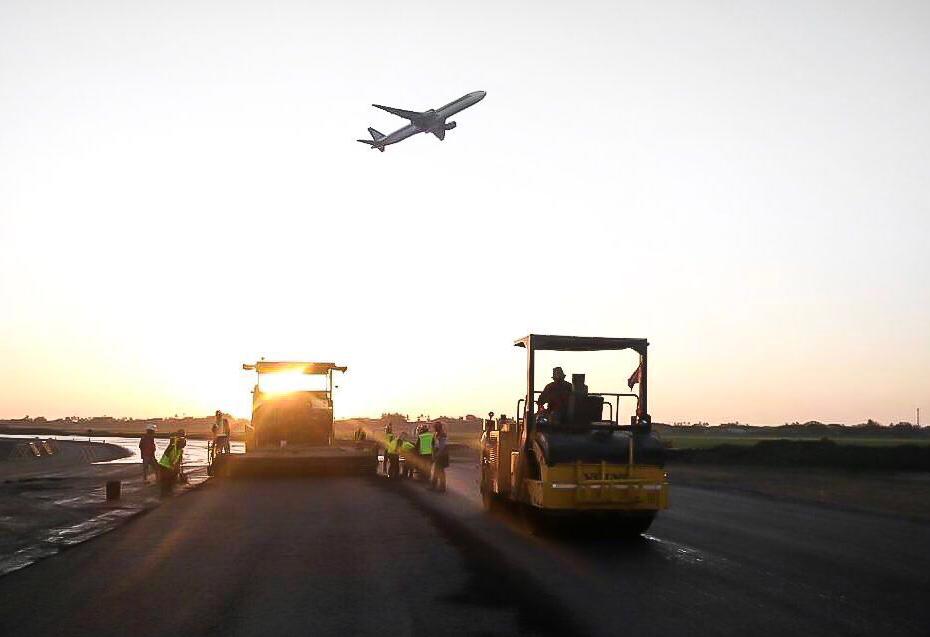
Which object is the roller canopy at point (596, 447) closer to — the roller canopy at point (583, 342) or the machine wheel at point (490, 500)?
the roller canopy at point (583, 342)

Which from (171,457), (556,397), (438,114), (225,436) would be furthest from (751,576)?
(438,114)

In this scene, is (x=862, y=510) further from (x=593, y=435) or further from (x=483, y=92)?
(x=483, y=92)

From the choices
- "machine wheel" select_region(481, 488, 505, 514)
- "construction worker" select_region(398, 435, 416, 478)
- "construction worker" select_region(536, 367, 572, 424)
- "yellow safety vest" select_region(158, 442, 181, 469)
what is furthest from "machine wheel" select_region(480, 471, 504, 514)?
"construction worker" select_region(398, 435, 416, 478)

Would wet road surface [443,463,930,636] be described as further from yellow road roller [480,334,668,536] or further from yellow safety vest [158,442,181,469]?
yellow safety vest [158,442,181,469]

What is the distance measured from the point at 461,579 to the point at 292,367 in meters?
20.7

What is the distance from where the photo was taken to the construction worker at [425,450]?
27.1 metres

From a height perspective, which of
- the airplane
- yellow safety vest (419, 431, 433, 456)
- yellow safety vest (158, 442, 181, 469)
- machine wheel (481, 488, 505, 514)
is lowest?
machine wheel (481, 488, 505, 514)

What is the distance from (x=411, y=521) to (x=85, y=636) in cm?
899

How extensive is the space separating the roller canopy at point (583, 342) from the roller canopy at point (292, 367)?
16203 mm

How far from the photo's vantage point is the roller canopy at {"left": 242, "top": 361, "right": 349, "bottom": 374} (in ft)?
99.3

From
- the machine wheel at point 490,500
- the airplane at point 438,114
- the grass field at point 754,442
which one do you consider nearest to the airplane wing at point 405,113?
the airplane at point 438,114

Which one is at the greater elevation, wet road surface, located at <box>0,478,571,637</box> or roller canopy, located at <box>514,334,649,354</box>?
roller canopy, located at <box>514,334,649,354</box>

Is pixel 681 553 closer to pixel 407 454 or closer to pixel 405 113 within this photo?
pixel 407 454

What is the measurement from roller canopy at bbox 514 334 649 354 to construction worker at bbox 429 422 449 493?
9.13 metres
